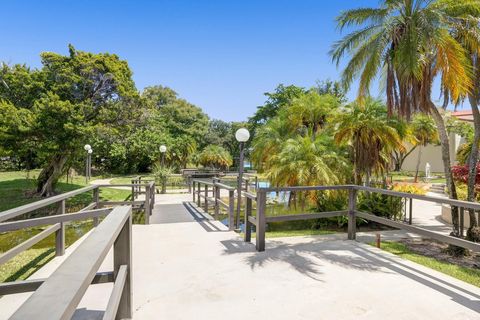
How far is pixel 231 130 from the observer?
3912 centimetres

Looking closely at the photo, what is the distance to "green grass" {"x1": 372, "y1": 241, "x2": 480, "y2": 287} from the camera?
3809 mm

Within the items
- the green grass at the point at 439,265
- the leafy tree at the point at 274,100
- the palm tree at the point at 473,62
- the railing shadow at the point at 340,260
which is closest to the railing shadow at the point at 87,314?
the railing shadow at the point at 340,260

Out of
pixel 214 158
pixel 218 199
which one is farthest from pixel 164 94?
pixel 218 199

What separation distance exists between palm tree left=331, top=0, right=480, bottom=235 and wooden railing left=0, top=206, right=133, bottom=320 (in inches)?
208

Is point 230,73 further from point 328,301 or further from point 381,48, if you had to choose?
point 328,301

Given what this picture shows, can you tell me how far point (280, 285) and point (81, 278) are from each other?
2.79 metres

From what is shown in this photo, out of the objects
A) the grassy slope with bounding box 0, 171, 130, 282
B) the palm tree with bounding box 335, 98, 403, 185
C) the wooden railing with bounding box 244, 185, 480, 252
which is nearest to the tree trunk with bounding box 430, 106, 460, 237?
the wooden railing with bounding box 244, 185, 480, 252

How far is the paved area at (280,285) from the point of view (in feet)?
9.07

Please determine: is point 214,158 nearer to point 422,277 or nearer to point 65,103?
point 65,103

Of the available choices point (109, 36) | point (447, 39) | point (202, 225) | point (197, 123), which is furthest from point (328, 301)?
point (197, 123)

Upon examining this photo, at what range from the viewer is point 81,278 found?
91cm

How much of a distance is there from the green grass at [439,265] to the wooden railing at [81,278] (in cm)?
394

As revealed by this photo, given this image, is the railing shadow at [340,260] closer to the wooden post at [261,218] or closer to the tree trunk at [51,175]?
the wooden post at [261,218]

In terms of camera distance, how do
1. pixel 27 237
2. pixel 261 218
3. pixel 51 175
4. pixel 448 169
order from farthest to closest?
pixel 51 175 → pixel 27 237 → pixel 448 169 → pixel 261 218
